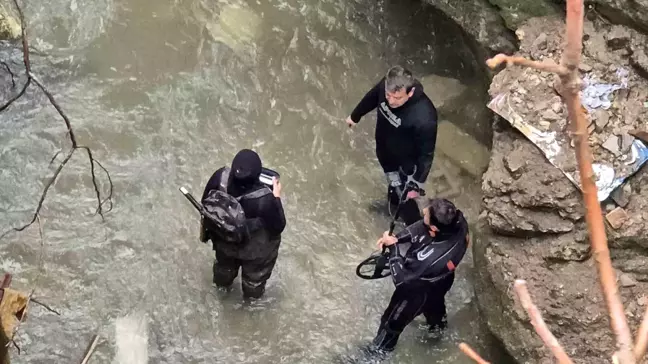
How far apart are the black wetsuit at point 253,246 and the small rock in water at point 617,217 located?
223cm

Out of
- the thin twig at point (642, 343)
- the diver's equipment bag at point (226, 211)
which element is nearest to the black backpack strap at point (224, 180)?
the diver's equipment bag at point (226, 211)

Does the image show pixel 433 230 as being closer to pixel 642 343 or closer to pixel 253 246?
pixel 253 246

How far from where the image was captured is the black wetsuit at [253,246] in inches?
197

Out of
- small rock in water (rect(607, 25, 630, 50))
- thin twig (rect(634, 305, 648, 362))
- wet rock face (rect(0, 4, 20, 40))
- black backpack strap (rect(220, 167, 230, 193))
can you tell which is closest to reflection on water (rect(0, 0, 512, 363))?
wet rock face (rect(0, 4, 20, 40))

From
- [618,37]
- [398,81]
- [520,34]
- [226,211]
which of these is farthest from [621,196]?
[226,211]

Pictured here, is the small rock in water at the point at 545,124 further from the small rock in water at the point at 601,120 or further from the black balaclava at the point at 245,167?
the black balaclava at the point at 245,167

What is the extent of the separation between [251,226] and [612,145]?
2.56 metres

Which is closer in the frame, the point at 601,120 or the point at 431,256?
the point at 431,256

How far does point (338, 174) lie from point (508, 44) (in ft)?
6.56

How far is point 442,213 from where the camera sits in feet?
15.8

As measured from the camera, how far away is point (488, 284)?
570 centimetres

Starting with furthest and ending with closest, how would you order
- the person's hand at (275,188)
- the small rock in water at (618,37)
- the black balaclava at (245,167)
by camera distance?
the small rock in water at (618,37), the person's hand at (275,188), the black balaclava at (245,167)

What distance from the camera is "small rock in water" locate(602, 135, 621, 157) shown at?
5145 mm

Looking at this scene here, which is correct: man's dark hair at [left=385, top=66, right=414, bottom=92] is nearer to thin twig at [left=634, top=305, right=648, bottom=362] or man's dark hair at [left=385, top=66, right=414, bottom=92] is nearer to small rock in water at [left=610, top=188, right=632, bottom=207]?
small rock in water at [left=610, top=188, right=632, bottom=207]
